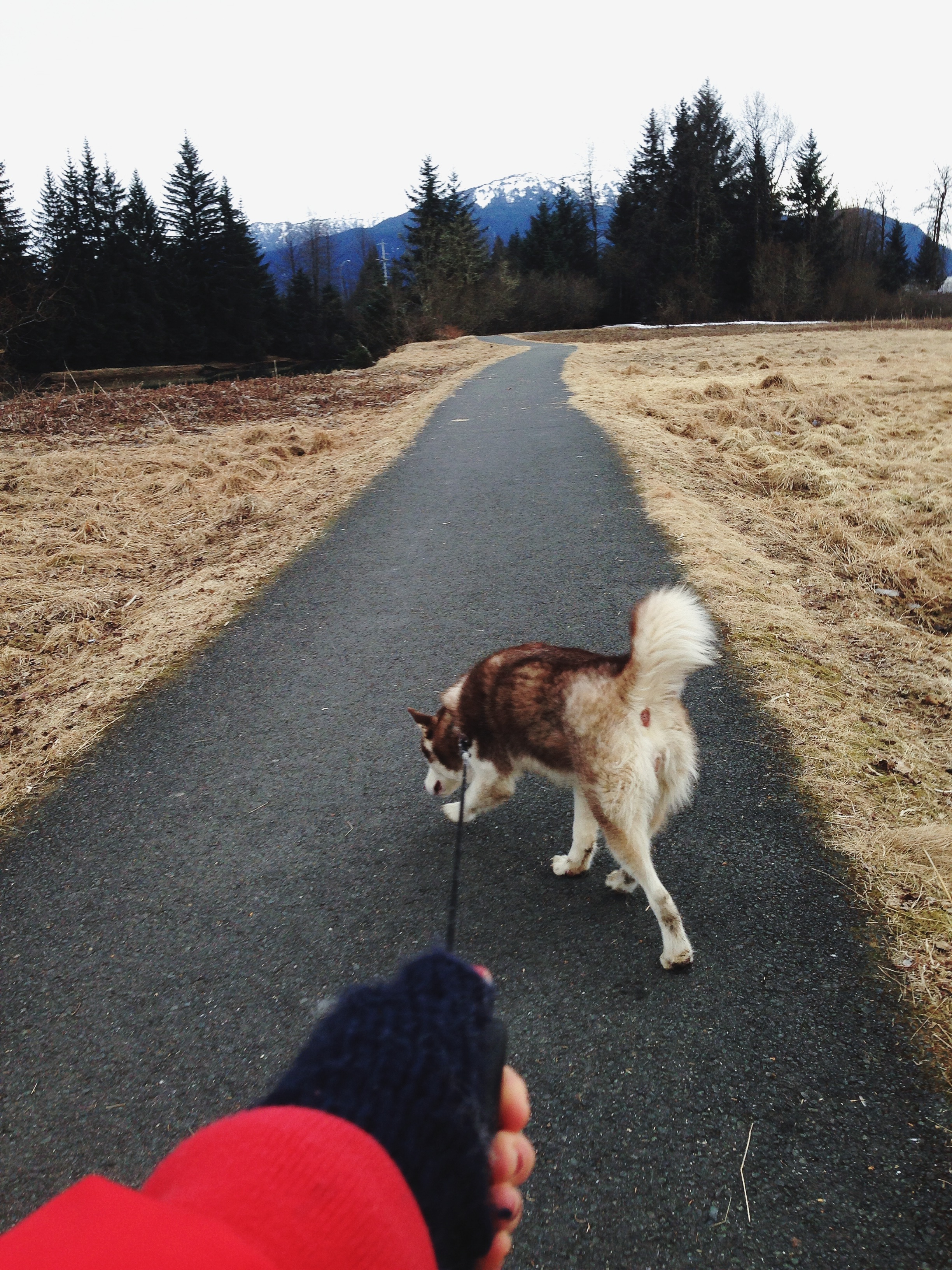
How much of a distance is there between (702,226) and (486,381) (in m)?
49.0

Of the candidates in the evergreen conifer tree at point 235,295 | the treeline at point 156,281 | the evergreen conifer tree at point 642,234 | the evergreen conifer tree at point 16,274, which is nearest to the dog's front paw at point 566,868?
the evergreen conifer tree at point 16,274

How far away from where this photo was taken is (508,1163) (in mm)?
1064

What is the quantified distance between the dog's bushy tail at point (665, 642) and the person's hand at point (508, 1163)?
2008 millimetres

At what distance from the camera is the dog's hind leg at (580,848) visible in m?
3.41

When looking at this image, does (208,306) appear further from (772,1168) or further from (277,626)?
(772,1168)

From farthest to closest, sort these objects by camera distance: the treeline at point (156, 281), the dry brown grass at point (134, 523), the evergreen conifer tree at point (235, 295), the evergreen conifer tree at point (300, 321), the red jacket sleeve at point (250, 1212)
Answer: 1. the evergreen conifer tree at point (300, 321)
2. the evergreen conifer tree at point (235, 295)
3. the treeline at point (156, 281)
4. the dry brown grass at point (134, 523)
5. the red jacket sleeve at point (250, 1212)

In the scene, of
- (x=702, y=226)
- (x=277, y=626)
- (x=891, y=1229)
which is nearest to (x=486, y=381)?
(x=277, y=626)

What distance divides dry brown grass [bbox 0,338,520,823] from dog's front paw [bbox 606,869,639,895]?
337 centimetres

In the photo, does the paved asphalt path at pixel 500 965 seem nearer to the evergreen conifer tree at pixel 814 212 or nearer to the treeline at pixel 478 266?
the treeline at pixel 478 266

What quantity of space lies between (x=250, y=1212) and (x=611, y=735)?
7.93 ft

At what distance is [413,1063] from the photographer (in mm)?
969

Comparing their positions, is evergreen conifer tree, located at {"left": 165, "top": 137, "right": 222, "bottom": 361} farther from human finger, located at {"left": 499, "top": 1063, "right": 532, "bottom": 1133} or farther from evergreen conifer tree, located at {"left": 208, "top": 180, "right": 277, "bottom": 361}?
human finger, located at {"left": 499, "top": 1063, "right": 532, "bottom": 1133}

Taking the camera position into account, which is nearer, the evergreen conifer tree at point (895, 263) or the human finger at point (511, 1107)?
the human finger at point (511, 1107)

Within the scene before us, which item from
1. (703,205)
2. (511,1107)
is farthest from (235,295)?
(511,1107)
